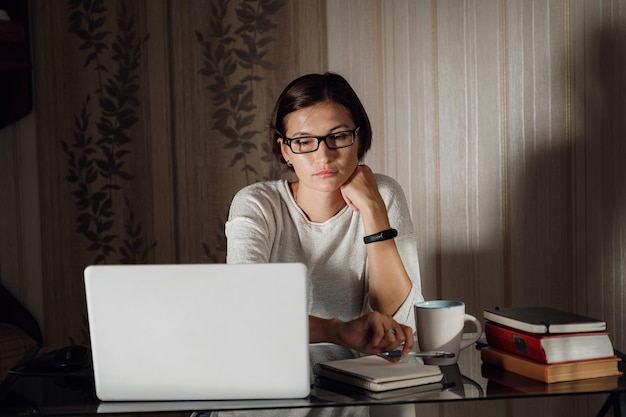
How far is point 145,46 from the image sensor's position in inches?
93.0

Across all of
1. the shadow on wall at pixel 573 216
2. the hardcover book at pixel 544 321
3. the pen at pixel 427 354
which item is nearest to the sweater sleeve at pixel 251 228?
the pen at pixel 427 354

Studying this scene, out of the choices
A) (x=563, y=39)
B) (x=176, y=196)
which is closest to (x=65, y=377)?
(x=176, y=196)

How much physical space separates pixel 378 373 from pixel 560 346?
294mm

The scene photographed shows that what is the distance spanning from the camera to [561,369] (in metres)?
1.14

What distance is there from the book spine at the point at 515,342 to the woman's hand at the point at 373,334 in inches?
5.5

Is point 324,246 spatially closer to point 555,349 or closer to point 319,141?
point 319,141

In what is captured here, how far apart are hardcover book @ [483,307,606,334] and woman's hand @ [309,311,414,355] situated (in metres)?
0.16

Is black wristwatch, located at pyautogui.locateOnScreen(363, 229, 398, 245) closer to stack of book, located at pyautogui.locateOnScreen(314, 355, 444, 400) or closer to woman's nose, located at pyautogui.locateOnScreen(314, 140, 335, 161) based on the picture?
woman's nose, located at pyautogui.locateOnScreen(314, 140, 335, 161)

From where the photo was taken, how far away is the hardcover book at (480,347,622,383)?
1.14 m

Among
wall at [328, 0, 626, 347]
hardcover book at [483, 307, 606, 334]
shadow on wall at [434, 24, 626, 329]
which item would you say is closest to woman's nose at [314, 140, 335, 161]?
hardcover book at [483, 307, 606, 334]

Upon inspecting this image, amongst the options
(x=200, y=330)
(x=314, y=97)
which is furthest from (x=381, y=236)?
(x=200, y=330)

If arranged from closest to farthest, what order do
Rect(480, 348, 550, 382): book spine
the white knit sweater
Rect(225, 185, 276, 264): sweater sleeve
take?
Rect(480, 348, 550, 382): book spine < Rect(225, 185, 276, 264): sweater sleeve < the white knit sweater

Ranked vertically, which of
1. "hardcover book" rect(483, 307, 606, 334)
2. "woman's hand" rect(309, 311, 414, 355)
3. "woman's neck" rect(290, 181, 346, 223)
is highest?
"woman's neck" rect(290, 181, 346, 223)

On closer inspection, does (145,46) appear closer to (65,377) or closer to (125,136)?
(125,136)
